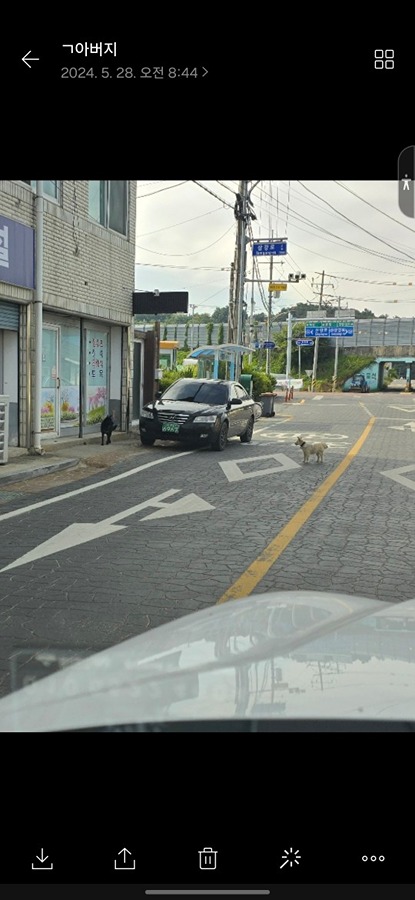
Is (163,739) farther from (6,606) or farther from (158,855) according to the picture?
(6,606)

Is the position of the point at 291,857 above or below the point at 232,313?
below

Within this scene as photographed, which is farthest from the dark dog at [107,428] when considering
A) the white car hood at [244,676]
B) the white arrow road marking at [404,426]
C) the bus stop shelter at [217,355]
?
the white car hood at [244,676]

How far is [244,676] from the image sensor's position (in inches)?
53.6

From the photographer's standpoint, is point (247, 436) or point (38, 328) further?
point (247, 436)

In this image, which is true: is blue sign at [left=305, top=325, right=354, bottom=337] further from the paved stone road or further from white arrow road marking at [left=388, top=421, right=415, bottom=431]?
the paved stone road

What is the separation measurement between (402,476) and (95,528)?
18.5ft

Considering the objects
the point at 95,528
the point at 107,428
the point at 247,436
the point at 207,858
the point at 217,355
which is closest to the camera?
the point at 207,858

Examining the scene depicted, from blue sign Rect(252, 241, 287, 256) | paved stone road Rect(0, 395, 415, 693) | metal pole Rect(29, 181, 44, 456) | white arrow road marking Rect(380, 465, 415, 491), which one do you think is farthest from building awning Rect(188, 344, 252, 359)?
white arrow road marking Rect(380, 465, 415, 491)

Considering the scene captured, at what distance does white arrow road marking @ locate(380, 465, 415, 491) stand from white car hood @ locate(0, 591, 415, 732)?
7.99 m

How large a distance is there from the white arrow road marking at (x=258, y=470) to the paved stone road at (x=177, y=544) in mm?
33
